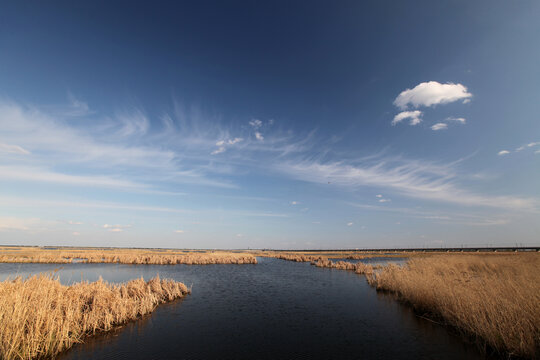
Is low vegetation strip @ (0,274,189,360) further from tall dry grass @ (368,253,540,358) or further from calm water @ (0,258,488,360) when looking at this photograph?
tall dry grass @ (368,253,540,358)

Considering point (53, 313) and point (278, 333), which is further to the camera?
point (278, 333)

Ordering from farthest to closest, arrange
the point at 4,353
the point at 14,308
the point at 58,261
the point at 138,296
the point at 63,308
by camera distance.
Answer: the point at 58,261 < the point at 138,296 < the point at 63,308 < the point at 14,308 < the point at 4,353

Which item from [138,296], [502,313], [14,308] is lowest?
[138,296]

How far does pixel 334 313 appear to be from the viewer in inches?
625

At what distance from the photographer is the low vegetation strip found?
8008 millimetres

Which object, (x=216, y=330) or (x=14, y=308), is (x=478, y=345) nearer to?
(x=216, y=330)

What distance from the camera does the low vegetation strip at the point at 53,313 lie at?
8008 millimetres

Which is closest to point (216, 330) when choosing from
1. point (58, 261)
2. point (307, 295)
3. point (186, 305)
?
point (186, 305)

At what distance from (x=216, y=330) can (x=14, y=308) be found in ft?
27.3

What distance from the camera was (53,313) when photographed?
9586 millimetres

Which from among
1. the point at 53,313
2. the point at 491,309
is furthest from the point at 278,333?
the point at 53,313

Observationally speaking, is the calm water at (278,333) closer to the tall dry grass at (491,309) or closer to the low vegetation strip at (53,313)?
the low vegetation strip at (53,313)

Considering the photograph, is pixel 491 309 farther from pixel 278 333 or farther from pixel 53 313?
pixel 53 313

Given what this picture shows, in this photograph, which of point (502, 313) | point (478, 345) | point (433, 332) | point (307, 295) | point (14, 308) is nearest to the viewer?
point (14, 308)
